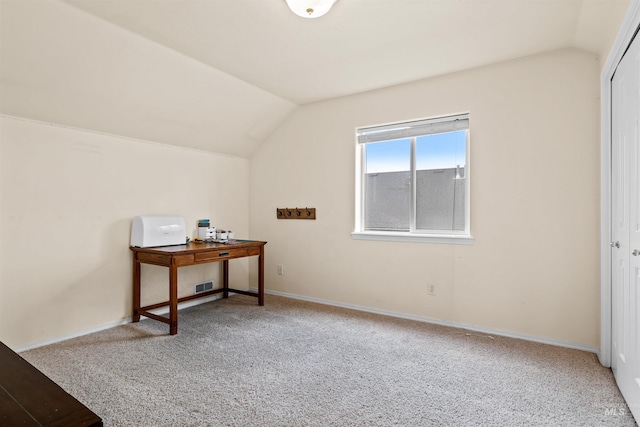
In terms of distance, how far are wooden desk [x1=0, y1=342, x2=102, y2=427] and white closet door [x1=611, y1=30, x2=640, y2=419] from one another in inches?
93.7

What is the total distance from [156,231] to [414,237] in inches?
95.4

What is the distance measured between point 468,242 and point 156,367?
2.62m

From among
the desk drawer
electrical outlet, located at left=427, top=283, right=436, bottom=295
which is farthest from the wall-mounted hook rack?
electrical outlet, located at left=427, top=283, right=436, bottom=295

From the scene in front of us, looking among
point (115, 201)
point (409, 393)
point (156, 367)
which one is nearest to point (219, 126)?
point (115, 201)

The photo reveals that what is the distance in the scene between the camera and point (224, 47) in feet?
8.48

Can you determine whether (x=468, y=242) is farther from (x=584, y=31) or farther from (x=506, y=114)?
(x=584, y=31)

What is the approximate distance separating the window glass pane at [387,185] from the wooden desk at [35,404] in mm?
2940

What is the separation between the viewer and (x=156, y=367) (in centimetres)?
230

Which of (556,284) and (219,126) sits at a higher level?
(219,126)

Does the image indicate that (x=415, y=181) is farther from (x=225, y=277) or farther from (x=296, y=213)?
(x=225, y=277)

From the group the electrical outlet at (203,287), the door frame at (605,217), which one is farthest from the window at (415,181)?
the electrical outlet at (203,287)

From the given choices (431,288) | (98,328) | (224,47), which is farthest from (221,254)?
(431,288)

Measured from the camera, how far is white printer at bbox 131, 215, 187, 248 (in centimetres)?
313

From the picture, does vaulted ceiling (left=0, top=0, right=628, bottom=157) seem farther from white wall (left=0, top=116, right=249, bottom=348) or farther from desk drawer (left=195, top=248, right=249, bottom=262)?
desk drawer (left=195, top=248, right=249, bottom=262)
